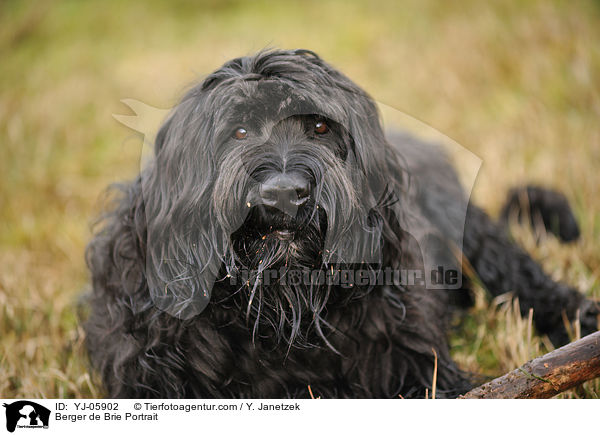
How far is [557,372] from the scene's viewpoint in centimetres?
186

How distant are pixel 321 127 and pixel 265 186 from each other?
1.21 ft

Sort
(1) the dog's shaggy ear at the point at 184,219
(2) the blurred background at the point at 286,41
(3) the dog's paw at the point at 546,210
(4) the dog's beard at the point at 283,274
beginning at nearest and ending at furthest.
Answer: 1. (4) the dog's beard at the point at 283,274
2. (1) the dog's shaggy ear at the point at 184,219
3. (3) the dog's paw at the point at 546,210
4. (2) the blurred background at the point at 286,41

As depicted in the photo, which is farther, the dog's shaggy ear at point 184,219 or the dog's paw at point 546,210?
the dog's paw at point 546,210

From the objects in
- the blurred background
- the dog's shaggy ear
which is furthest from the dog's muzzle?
the blurred background

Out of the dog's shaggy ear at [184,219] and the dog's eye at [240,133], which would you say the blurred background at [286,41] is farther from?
the dog's eye at [240,133]

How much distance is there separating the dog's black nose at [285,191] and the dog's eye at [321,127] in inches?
11.0

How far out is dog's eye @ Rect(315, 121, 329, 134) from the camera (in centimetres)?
196

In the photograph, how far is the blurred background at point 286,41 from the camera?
3793 millimetres

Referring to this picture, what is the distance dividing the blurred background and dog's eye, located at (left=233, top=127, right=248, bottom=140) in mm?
1716

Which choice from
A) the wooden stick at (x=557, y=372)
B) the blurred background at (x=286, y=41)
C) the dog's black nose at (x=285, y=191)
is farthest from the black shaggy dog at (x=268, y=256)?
the blurred background at (x=286, y=41)
